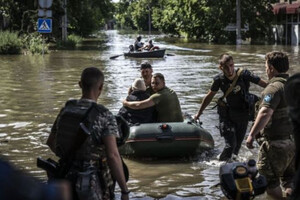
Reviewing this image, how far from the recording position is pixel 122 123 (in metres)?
→ 4.16

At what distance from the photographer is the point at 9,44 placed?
32625mm

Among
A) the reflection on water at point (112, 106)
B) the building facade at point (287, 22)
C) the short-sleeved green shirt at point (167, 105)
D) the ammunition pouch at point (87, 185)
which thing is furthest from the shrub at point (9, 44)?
the ammunition pouch at point (87, 185)

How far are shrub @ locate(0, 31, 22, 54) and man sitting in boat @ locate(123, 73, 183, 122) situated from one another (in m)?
26.2

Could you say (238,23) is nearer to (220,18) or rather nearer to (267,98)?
(220,18)

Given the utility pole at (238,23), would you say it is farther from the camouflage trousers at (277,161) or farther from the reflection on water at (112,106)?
the camouflage trousers at (277,161)

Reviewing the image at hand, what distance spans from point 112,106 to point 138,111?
5.18 meters

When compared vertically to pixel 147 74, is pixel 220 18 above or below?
above

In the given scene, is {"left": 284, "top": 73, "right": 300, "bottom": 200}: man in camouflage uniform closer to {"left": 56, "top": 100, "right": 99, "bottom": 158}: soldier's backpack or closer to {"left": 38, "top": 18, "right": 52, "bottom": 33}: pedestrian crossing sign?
{"left": 56, "top": 100, "right": 99, "bottom": 158}: soldier's backpack

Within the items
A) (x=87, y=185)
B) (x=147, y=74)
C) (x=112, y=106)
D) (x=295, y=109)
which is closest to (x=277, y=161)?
(x=87, y=185)

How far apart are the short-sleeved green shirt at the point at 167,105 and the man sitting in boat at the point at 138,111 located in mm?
152

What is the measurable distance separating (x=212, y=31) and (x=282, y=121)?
152ft

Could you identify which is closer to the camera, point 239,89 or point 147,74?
point 239,89

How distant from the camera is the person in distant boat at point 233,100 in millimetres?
6840

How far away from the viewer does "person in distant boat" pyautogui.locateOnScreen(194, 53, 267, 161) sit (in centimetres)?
684
